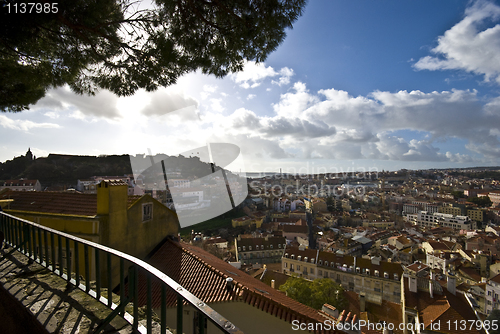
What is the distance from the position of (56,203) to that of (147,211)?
7.32 feet

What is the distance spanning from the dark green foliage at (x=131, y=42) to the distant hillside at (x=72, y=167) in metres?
37.1

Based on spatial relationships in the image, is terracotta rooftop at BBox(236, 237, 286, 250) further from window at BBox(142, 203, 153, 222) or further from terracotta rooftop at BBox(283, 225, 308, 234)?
window at BBox(142, 203, 153, 222)

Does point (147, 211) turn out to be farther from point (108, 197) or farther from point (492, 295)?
point (492, 295)

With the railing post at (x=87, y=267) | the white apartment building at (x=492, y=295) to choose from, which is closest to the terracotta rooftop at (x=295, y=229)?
the white apartment building at (x=492, y=295)

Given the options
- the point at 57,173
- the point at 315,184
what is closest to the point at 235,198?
the point at 57,173

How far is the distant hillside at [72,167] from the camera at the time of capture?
126ft

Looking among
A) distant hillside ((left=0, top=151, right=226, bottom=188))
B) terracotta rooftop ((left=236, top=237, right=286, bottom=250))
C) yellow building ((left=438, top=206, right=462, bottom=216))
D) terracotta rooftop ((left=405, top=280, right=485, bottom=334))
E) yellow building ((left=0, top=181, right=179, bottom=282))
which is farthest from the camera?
yellow building ((left=438, top=206, right=462, bottom=216))

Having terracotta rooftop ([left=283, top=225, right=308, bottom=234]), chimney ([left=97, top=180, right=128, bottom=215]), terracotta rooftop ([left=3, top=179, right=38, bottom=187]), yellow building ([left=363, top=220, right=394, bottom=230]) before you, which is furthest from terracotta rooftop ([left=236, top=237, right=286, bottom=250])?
terracotta rooftop ([left=3, top=179, right=38, bottom=187])

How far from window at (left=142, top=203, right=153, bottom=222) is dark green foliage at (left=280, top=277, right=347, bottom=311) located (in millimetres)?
8007

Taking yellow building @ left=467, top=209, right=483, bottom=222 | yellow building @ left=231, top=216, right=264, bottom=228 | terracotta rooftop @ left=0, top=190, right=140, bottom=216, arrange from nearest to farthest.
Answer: terracotta rooftop @ left=0, top=190, right=140, bottom=216
yellow building @ left=231, top=216, right=264, bottom=228
yellow building @ left=467, top=209, right=483, bottom=222

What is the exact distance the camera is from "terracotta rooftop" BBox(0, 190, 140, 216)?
217 inches

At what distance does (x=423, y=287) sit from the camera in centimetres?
1369

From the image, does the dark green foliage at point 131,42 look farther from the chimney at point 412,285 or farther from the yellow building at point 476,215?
the yellow building at point 476,215

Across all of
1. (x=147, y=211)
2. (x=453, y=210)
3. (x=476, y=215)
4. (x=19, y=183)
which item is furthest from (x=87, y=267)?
(x=476, y=215)
